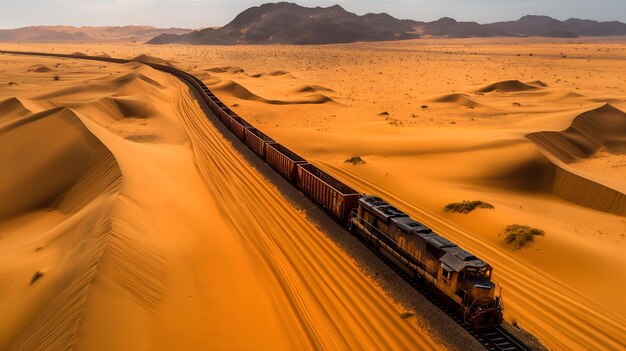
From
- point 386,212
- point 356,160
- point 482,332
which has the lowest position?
point 356,160

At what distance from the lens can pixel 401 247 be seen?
18781 millimetres

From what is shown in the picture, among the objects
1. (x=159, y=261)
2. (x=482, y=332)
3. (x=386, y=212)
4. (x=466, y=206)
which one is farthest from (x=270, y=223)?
(x=482, y=332)

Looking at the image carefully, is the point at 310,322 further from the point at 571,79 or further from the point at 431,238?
the point at 571,79

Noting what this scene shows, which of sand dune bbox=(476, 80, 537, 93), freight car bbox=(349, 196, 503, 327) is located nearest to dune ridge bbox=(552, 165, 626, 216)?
freight car bbox=(349, 196, 503, 327)

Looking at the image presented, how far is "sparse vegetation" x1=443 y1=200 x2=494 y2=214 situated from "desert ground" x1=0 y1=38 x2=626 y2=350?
0.55 metres

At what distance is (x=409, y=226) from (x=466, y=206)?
8099 mm

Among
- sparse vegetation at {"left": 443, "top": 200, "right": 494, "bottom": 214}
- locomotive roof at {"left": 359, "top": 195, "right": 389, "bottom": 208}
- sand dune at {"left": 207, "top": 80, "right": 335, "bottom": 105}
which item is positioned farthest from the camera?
sand dune at {"left": 207, "top": 80, "right": 335, "bottom": 105}

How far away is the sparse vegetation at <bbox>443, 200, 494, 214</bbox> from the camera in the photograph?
24594mm

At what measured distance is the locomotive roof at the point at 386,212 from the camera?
20.0 metres

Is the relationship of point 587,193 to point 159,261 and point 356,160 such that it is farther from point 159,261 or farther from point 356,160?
point 159,261

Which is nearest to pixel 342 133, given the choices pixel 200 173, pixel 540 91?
pixel 200 173

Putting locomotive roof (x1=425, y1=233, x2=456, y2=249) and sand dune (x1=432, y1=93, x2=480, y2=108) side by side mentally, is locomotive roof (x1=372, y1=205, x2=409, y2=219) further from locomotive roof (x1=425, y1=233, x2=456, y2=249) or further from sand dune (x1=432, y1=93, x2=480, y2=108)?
sand dune (x1=432, y1=93, x2=480, y2=108)

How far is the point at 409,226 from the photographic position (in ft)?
61.0

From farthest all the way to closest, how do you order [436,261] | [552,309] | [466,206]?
[466,206]
[436,261]
[552,309]
